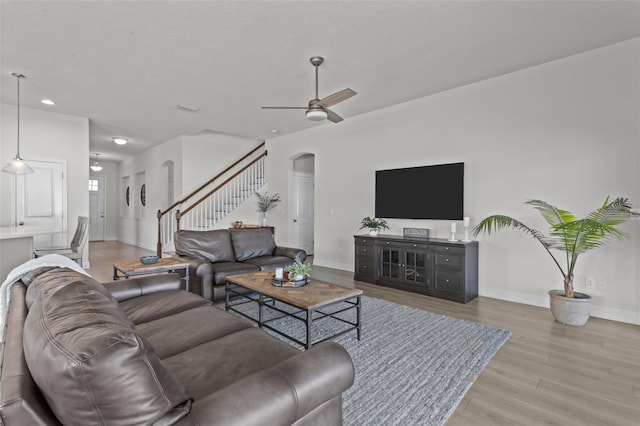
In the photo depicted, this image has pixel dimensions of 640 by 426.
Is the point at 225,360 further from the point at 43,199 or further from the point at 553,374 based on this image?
the point at 43,199

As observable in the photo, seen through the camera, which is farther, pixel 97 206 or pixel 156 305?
pixel 97 206

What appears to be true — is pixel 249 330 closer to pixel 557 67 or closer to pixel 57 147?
pixel 557 67

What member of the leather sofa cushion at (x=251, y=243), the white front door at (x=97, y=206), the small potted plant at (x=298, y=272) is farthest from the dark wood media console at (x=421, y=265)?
the white front door at (x=97, y=206)

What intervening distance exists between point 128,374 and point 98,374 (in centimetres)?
7

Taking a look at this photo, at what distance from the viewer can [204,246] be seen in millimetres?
4227

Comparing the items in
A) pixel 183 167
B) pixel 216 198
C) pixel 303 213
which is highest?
pixel 183 167

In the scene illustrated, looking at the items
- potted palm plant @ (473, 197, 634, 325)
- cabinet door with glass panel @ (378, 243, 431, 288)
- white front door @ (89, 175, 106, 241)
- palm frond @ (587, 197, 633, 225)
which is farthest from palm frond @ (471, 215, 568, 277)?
white front door @ (89, 175, 106, 241)

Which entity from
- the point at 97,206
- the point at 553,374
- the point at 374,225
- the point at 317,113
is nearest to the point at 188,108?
the point at 317,113

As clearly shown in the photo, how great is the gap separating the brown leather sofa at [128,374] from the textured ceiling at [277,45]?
2552 mm

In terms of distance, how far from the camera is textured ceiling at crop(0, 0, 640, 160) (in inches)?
109

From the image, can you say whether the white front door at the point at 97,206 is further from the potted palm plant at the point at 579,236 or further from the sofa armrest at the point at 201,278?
the potted palm plant at the point at 579,236

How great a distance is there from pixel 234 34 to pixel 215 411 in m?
3.26

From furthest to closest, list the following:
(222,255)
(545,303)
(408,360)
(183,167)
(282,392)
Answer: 1. (183,167)
2. (222,255)
3. (545,303)
4. (408,360)
5. (282,392)

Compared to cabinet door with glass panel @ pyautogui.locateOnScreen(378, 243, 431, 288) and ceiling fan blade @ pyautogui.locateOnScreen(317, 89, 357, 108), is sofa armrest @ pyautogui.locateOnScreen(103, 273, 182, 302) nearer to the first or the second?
ceiling fan blade @ pyautogui.locateOnScreen(317, 89, 357, 108)
